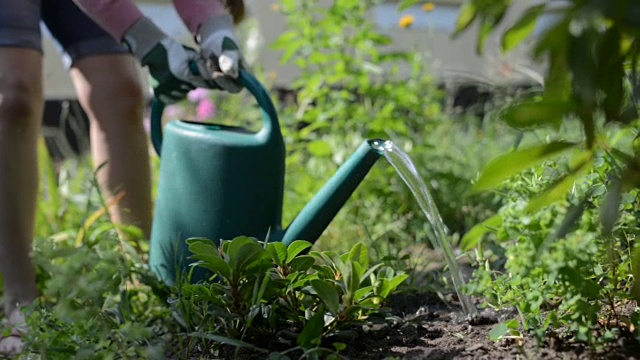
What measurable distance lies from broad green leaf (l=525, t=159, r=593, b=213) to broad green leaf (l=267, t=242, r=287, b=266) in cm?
48

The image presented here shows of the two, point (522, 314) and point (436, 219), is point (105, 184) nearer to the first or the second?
point (436, 219)

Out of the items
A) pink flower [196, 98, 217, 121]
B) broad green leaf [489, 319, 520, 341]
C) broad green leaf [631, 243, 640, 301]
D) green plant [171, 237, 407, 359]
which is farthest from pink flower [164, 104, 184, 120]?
broad green leaf [631, 243, 640, 301]

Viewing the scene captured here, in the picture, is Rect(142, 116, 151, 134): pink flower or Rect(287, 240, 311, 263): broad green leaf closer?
Rect(287, 240, 311, 263): broad green leaf

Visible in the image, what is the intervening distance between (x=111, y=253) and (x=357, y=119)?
5.29 ft

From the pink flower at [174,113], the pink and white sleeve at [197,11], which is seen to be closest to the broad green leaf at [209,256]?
the pink and white sleeve at [197,11]

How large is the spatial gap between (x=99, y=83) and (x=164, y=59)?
1.61 ft

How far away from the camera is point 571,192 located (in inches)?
49.9

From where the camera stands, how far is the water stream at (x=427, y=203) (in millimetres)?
1459

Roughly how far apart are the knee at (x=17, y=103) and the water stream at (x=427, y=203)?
0.88 m

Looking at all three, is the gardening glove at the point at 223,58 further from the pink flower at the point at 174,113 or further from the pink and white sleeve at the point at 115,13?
the pink flower at the point at 174,113

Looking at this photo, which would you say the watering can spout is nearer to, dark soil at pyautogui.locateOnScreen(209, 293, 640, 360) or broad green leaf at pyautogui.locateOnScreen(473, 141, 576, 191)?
dark soil at pyautogui.locateOnScreen(209, 293, 640, 360)

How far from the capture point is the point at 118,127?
221cm

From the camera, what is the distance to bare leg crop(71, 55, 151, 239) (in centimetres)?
221

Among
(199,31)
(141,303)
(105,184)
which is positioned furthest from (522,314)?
(105,184)
